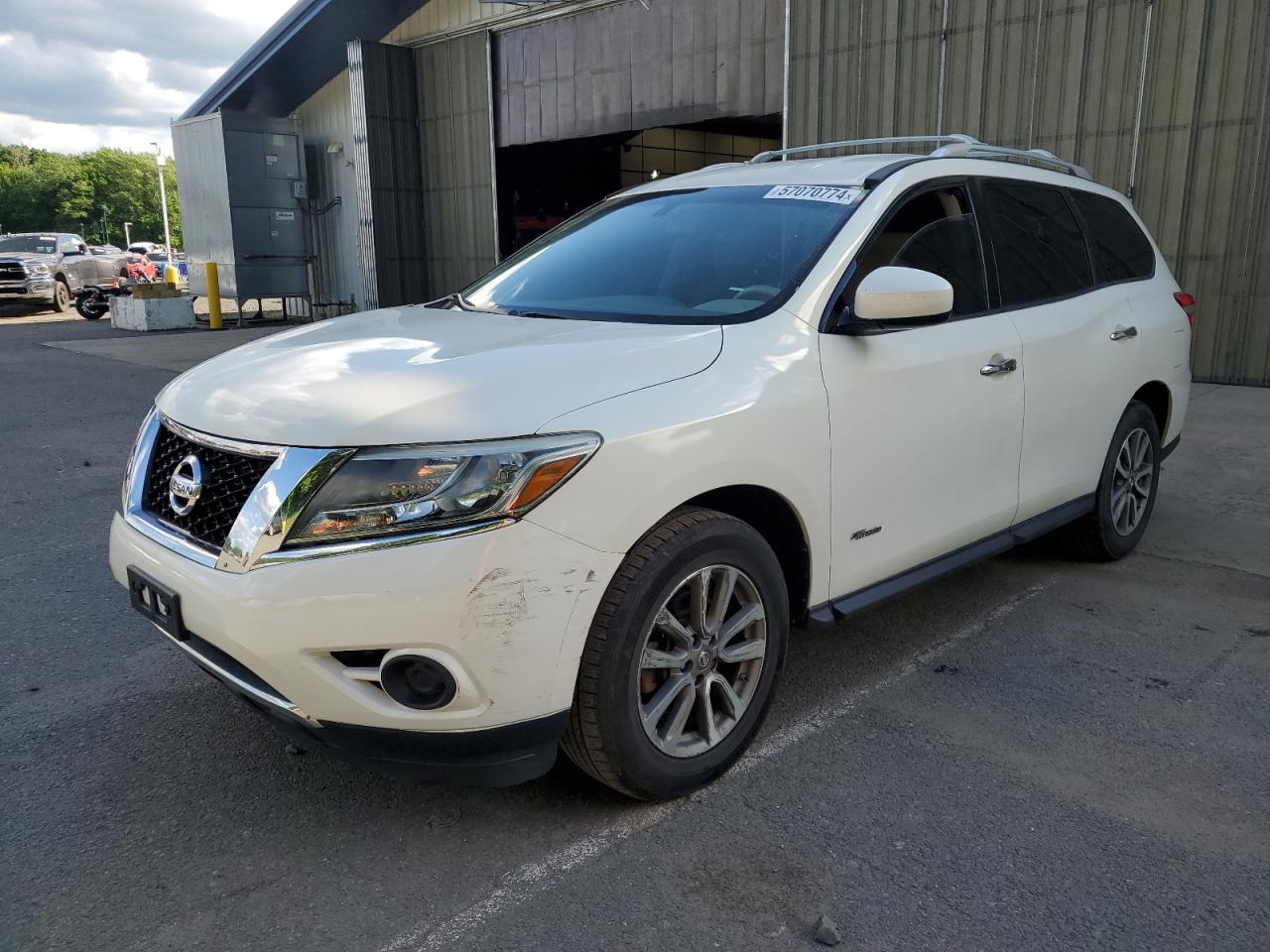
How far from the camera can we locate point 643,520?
2588 millimetres

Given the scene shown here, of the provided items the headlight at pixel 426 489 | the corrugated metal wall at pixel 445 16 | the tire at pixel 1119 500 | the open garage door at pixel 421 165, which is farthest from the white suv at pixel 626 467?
the open garage door at pixel 421 165

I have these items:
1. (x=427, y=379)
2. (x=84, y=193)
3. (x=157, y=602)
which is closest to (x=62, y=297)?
(x=157, y=602)

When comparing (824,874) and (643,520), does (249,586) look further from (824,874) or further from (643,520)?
(824,874)

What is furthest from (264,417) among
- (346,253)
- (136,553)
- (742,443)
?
(346,253)

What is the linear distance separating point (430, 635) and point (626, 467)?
60cm

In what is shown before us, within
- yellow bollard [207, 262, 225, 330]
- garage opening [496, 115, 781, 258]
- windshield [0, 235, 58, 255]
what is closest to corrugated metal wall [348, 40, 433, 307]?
garage opening [496, 115, 781, 258]

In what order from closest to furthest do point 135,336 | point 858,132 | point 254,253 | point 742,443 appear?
point 742,443, point 858,132, point 135,336, point 254,253

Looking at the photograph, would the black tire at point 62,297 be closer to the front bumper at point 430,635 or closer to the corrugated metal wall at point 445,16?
the corrugated metal wall at point 445,16

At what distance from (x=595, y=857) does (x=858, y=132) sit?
10.8 meters

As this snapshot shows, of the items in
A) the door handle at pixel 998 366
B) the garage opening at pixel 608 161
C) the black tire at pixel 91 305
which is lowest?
the black tire at pixel 91 305

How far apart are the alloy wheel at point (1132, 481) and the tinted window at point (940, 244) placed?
1409mm

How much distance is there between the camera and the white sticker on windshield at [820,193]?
3529 mm

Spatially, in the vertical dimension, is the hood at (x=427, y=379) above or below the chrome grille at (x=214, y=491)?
above

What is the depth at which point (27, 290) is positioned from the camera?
2289 cm
